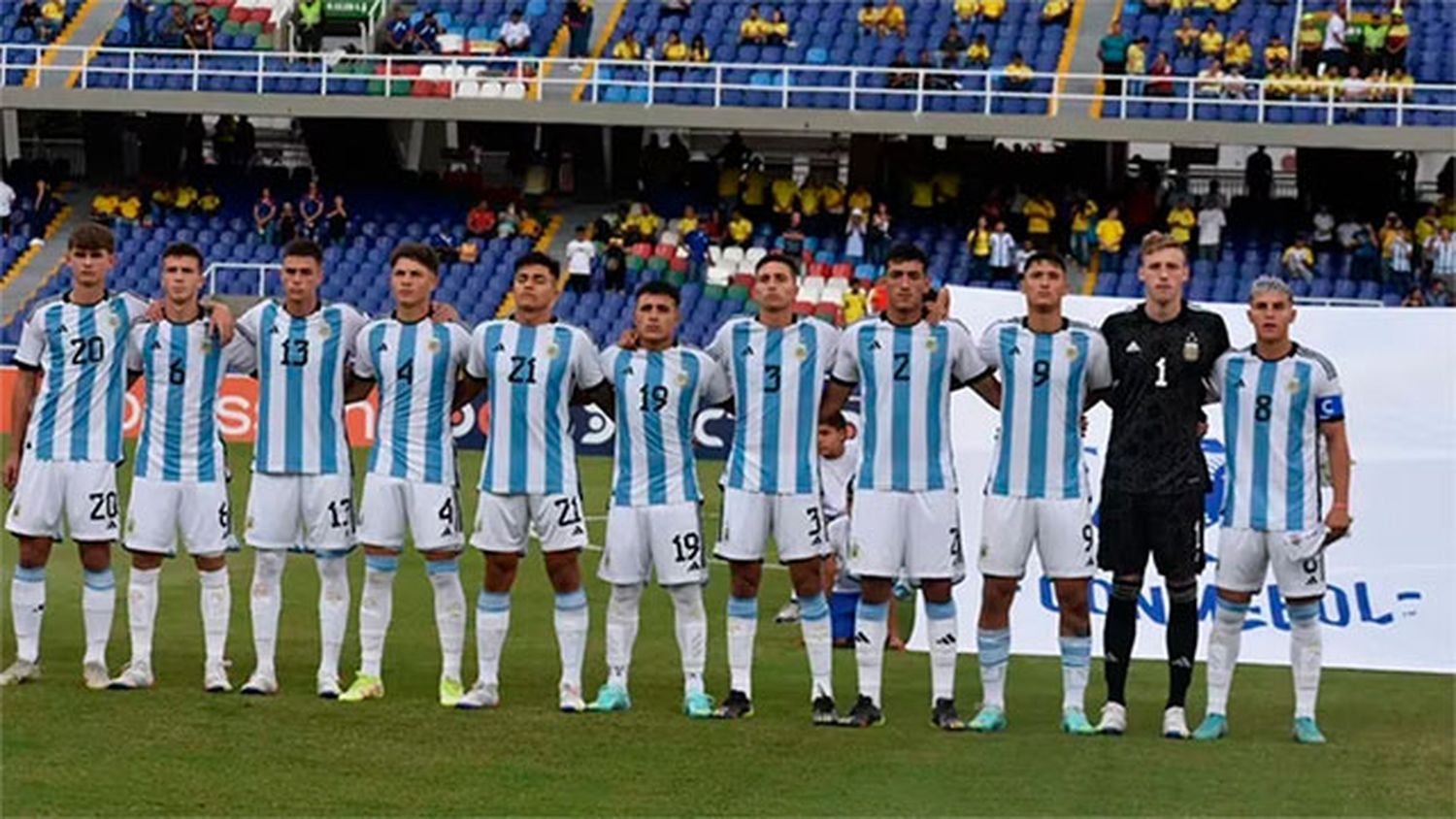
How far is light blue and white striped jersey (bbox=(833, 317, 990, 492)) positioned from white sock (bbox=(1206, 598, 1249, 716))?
59.1 inches

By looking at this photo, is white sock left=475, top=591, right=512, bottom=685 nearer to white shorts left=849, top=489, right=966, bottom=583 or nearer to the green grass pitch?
the green grass pitch

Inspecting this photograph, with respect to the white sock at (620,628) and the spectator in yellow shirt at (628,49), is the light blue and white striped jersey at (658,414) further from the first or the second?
the spectator in yellow shirt at (628,49)

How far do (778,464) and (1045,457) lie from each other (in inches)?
51.6

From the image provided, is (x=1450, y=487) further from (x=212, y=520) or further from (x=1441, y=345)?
(x=212, y=520)

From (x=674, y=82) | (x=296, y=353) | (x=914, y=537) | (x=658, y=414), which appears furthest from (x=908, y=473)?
(x=674, y=82)

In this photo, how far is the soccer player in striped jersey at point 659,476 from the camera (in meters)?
13.9

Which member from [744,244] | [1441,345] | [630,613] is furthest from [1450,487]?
[744,244]

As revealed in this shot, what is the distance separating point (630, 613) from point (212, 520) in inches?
87.7

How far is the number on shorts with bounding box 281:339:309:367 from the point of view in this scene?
14164mm

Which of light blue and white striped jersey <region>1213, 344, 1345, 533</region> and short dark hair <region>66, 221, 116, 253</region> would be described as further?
short dark hair <region>66, 221, 116, 253</region>

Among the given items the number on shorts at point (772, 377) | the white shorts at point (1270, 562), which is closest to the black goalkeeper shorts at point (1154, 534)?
the white shorts at point (1270, 562)

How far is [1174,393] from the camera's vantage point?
44.3 feet

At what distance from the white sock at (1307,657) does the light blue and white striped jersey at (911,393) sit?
1.85m

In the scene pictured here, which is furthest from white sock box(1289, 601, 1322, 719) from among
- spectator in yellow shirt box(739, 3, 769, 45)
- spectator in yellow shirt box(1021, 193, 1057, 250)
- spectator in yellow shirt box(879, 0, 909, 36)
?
spectator in yellow shirt box(739, 3, 769, 45)
